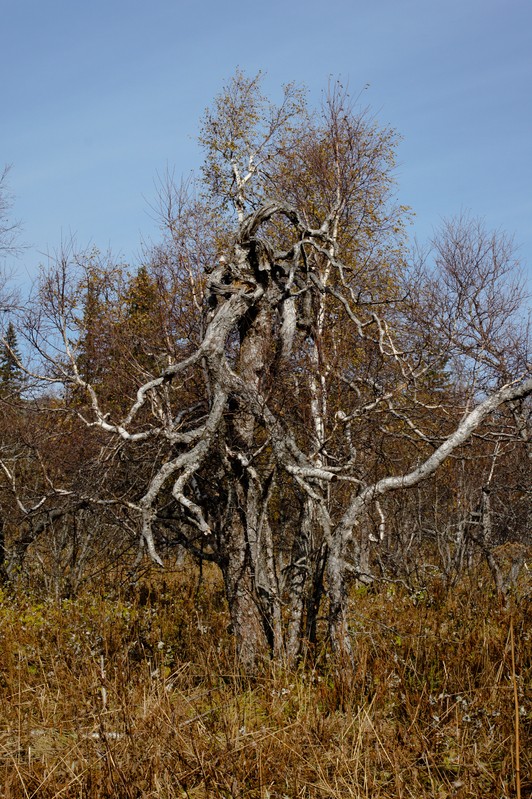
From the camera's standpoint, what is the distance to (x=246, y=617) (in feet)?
17.8

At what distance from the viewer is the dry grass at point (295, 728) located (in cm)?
307

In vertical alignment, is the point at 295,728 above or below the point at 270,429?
below

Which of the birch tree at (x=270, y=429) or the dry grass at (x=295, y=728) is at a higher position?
the birch tree at (x=270, y=429)

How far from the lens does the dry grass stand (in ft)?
10.1

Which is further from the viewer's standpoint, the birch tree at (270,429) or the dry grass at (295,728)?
the birch tree at (270,429)

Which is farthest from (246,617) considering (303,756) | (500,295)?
(500,295)

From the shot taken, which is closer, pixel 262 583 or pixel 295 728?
pixel 295 728

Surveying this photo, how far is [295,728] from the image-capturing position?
3621mm

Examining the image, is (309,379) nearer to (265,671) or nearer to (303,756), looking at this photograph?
(265,671)

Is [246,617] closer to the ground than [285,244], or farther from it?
closer to the ground

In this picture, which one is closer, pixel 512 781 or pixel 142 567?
pixel 512 781

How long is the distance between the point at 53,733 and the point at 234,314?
352 cm

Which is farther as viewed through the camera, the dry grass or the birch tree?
the birch tree

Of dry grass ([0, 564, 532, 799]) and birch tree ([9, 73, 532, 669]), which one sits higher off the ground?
birch tree ([9, 73, 532, 669])
